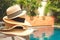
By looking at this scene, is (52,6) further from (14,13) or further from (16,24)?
(16,24)

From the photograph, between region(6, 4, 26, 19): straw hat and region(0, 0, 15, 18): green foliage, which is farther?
region(0, 0, 15, 18): green foliage

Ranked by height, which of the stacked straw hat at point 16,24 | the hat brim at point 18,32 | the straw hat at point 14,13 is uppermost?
the straw hat at point 14,13

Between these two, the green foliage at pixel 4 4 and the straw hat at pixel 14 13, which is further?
the green foliage at pixel 4 4

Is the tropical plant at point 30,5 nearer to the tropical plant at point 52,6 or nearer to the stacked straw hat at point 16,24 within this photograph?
the tropical plant at point 52,6

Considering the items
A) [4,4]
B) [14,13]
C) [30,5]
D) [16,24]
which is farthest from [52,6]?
[16,24]

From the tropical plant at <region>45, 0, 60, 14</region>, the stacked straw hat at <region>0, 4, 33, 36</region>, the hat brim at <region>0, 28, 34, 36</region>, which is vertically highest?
the stacked straw hat at <region>0, 4, 33, 36</region>

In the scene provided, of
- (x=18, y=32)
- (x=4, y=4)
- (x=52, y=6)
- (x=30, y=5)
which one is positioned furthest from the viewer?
(x=52, y=6)

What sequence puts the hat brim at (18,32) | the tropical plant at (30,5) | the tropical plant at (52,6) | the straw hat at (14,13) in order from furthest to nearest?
1. the tropical plant at (52,6)
2. the tropical plant at (30,5)
3. the straw hat at (14,13)
4. the hat brim at (18,32)

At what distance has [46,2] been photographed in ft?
43.5

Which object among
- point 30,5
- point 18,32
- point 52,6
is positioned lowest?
point 52,6

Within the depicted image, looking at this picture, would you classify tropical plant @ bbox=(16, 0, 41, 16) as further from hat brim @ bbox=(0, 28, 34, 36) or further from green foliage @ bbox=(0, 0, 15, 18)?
hat brim @ bbox=(0, 28, 34, 36)

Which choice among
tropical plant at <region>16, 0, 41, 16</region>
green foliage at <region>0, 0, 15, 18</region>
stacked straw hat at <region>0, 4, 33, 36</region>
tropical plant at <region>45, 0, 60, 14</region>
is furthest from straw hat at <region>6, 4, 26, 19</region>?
tropical plant at <region>45, 0, 60, 14</region>

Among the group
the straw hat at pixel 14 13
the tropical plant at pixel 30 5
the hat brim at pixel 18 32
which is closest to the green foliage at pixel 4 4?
the tropical plant at pixel 30 5

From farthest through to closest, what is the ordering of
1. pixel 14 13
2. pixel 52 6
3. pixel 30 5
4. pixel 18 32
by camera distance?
pixel 52 6 → pixel 30 5 → pixel 14 13 → pixel 18 32
